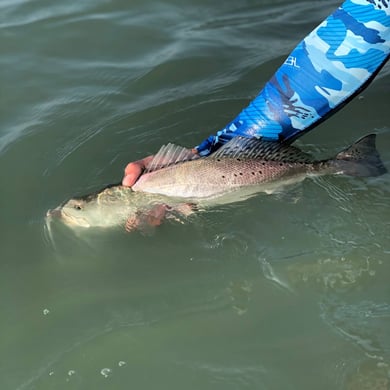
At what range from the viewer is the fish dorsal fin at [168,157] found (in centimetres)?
345

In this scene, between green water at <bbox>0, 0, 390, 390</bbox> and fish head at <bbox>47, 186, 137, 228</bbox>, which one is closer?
green water at <bbox>0, 0, 390, 390</bbox>

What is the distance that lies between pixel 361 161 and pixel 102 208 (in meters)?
1.77

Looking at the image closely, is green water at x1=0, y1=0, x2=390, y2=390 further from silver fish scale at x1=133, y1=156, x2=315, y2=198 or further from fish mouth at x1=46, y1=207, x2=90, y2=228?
silver fish scale at x1=133, y1=156, x2=315, y2=198

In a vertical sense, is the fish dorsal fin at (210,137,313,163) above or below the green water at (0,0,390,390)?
above

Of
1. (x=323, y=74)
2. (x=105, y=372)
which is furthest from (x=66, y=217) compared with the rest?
(x=323, y=74)

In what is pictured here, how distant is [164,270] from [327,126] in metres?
2.13

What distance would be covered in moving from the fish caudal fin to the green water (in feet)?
1.07

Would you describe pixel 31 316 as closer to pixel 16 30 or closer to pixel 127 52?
pixel 127 52

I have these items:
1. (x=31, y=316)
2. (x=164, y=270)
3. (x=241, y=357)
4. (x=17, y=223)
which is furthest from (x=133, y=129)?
(x=241, y=357)

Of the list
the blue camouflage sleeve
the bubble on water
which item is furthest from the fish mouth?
the bubble on water

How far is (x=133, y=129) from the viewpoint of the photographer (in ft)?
15.9

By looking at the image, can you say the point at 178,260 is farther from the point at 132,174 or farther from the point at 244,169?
the point at 244,169

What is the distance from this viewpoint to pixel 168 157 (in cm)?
347

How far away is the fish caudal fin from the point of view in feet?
11.6
